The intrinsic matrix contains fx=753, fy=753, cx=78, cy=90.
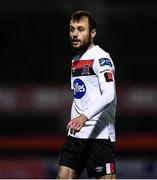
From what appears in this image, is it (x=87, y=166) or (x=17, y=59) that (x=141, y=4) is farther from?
(x=87, y=166)

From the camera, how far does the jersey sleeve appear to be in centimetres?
431

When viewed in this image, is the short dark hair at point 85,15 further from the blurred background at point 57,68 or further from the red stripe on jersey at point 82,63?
the blurred background at point 57,68

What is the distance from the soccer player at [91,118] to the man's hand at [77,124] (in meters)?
0.19

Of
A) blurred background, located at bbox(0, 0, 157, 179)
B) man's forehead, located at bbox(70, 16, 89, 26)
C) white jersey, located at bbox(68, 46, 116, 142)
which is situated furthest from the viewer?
blurred background, located at bbox(0, 0, 157, 179)

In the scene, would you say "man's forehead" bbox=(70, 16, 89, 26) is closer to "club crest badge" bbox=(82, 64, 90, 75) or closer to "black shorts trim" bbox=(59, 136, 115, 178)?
"club crest badge" bbox=(82, 64, 90, 75)

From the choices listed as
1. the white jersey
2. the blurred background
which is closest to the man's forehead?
the white jersey

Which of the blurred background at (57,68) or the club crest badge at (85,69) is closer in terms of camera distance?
the club crest badge at (85,69)

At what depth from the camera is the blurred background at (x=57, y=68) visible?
39.3 feet

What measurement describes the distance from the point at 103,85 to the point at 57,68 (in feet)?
30.7

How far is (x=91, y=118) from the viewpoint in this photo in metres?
4.46

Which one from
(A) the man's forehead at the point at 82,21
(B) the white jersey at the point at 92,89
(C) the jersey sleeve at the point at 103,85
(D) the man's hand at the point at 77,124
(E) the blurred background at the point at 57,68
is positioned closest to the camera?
(D) the man's hand at the point at 77,124

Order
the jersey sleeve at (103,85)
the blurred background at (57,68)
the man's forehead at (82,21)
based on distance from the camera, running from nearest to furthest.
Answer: the jersey sleeve at (103,85), the man's forehead at (82,21), the blurred background at (57,68)

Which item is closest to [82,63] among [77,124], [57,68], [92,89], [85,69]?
[85,69]

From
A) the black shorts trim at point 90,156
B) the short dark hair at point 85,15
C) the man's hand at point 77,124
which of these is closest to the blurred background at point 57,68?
the black shorts trim at point 90,156
